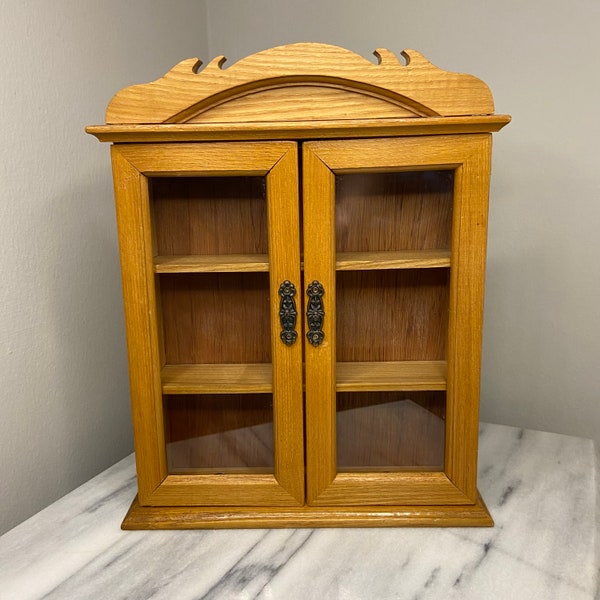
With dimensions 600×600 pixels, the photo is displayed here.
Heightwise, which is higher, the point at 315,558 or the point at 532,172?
the point at 532,172

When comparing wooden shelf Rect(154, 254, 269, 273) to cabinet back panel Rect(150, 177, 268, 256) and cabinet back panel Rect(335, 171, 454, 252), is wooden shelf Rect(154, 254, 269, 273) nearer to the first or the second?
cabinet back panel Rect(150, 177, 268, 256)

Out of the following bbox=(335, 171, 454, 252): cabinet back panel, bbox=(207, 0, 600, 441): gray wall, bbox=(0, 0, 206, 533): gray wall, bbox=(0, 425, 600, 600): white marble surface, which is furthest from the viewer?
bbox=(207, 0, 600, 441): gray wall

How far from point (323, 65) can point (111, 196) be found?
2.12ft

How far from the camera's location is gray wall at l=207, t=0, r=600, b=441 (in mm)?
1286

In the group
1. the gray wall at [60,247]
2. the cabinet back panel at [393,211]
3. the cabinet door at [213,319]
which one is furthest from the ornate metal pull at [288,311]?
the gray wall at [60,247]

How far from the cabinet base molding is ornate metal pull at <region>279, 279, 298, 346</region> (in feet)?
1.05

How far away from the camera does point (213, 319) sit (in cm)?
109

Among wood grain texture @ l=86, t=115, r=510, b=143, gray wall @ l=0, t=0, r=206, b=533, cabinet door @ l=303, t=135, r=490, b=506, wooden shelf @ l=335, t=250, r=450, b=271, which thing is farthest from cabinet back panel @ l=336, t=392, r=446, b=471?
gray wall @ l=0, t=0, r=206, b=533

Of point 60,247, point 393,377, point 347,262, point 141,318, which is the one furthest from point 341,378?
point 60,247

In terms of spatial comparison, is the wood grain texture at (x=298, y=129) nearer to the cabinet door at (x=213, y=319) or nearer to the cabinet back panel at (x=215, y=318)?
the cabinet door at (x=213, y=319)

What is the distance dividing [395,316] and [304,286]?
0.70 ft

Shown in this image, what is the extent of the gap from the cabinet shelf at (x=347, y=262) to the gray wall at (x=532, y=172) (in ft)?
1.71

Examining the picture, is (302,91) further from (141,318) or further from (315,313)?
(141,318)

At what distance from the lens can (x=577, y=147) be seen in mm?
1299
